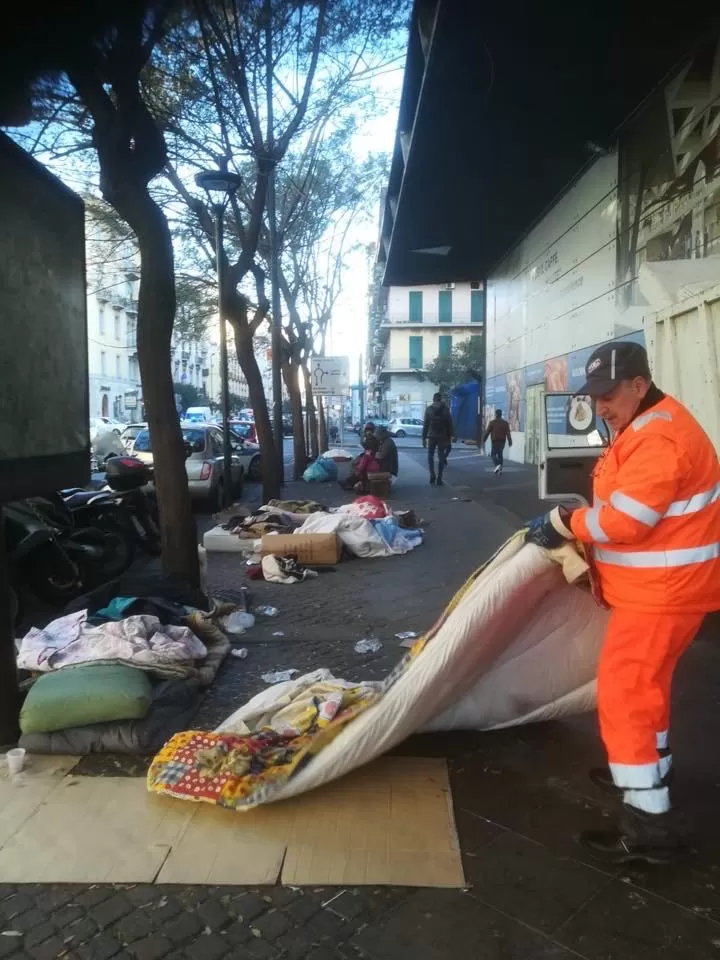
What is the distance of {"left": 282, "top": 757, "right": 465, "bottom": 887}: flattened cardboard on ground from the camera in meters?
2.66

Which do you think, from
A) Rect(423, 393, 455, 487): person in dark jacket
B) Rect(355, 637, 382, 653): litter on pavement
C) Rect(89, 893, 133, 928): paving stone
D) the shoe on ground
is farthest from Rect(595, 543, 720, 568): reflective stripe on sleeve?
Rect(423, 393, 455, 487): person in dark jacket

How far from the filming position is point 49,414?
392 cm

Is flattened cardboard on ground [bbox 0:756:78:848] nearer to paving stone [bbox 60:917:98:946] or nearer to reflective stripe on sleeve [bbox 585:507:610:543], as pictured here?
paving stone [bbox 60:917:98:946]

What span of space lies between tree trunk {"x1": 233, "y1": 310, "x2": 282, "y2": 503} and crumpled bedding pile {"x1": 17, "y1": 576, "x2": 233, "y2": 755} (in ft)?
27.7

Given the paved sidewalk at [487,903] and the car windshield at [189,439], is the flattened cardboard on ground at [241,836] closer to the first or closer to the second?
the paved sidewalk at [487,903]

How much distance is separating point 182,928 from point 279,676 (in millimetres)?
2385

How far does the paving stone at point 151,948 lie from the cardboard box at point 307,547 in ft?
19.6

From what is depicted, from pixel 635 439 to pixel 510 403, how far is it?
20.2m

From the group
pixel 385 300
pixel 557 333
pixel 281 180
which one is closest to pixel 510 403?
pixel 557 333

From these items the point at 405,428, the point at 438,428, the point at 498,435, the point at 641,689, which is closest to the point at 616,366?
the point at 641,689

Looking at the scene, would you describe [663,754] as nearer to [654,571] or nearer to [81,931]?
[654,571]

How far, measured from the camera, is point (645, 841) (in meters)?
2.60

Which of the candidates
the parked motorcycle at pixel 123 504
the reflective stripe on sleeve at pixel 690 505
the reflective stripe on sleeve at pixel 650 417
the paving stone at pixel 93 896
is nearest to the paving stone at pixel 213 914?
the paving stone at pixel 93 896

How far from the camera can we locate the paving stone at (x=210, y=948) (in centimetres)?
228
